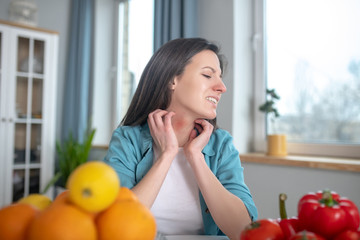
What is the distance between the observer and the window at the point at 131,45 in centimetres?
364

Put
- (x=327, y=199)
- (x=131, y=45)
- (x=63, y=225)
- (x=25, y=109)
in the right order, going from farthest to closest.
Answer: (x=131, y=45) < (x=25, y=109) < (x=327, y=199) < (x=63, y=225)

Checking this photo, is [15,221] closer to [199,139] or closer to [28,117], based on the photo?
[199,139]

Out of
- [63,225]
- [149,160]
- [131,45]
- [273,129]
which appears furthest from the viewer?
[131,45]

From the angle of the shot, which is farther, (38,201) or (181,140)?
(181,140)

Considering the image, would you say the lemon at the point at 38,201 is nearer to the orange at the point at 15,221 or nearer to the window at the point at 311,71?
the orange at the point at 15,221

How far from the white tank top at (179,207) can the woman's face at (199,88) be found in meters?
0.26

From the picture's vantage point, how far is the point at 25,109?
3.32 meters

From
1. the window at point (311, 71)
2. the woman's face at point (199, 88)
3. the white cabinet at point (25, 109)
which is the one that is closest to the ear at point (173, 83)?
the woman's face at point (199, 88)

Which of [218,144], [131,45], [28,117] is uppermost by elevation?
[131,45]

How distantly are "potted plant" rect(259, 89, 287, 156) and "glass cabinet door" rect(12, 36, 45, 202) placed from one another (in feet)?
8.03

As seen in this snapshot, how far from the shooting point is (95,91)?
3998 mm

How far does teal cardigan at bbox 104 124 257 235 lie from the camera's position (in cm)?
111

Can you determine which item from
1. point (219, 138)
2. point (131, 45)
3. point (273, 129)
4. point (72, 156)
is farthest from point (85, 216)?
point (131, 45)

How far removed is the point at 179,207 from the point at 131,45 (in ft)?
10.0
